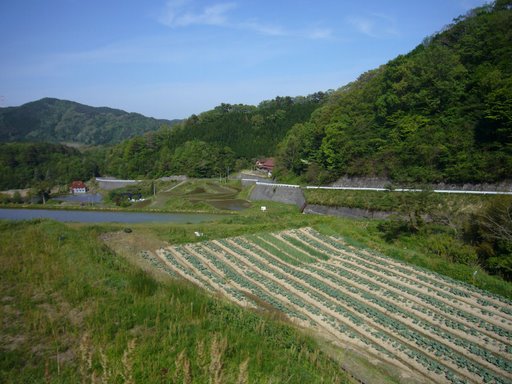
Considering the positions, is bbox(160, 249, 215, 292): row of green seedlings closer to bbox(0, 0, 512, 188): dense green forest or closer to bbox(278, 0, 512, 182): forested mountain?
bbox(0, 0, 512, 188): dense green forest

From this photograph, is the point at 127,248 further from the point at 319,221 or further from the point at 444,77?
the point at 444,77

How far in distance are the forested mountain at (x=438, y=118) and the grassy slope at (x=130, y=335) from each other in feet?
76.3

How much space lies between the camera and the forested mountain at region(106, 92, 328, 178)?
7469 centimetres

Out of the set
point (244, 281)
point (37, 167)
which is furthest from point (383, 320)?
point (37, 167)

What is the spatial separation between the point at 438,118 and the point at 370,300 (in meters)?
25.6

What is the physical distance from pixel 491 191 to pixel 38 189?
7191cm

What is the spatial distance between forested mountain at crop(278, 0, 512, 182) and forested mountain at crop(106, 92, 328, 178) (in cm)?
3194

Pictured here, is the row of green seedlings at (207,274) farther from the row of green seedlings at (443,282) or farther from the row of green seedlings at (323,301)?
the row of green seedlings at (443,282)

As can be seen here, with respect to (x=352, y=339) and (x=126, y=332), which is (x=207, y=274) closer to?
(x=352, y=339)

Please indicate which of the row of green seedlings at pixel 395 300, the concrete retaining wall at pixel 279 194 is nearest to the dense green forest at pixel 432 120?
the concrete retaining wall at pixel 279 194

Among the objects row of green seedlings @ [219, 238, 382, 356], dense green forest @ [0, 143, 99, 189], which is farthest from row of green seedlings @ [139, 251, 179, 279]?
dense green forest @ [0, 143, 99, 189]

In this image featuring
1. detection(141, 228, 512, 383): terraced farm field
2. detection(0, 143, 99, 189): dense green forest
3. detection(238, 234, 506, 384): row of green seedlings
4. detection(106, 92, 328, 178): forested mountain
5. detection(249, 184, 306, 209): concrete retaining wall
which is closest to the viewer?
detection(238, 234, 506, 384): row of green seedlings

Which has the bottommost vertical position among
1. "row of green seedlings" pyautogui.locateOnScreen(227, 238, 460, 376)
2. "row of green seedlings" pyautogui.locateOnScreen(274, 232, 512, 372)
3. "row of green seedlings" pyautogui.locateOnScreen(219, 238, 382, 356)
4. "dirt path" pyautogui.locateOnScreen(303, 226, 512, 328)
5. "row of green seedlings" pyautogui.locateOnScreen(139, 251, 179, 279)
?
"dirt path" pyautogui.locateOnScreen(303, 226, 512, 328)

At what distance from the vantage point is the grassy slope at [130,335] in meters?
4.20
